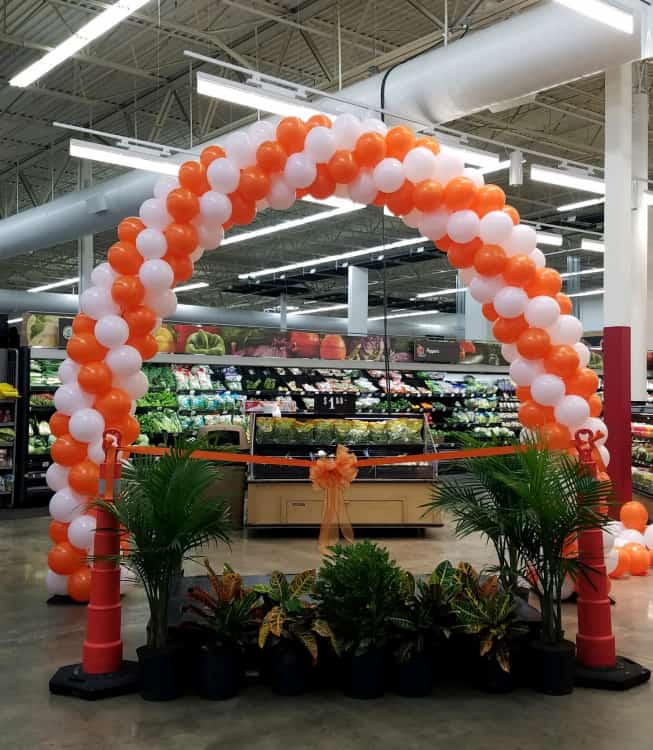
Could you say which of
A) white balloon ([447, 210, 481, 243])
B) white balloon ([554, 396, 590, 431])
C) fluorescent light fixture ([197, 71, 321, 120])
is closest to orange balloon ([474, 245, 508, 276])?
white balloon ([447, 210, 481, 243])

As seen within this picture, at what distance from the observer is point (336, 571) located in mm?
4391

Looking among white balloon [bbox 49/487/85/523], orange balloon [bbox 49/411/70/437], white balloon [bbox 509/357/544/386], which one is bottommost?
white balloon [bbox 49/487/85/523]

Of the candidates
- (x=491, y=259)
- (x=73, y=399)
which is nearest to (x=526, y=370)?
(x=491, y=259)

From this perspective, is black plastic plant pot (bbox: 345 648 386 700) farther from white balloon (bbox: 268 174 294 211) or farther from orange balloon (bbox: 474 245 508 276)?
white balloon (bbox: 268 174 294 211)

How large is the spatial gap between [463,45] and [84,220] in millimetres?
7165

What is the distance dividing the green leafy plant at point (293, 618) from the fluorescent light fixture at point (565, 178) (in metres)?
6.30

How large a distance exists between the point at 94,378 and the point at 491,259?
3.10m

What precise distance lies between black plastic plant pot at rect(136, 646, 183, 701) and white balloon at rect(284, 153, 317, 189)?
3.40 meters

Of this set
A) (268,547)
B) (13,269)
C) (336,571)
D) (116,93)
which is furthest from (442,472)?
(13,269)

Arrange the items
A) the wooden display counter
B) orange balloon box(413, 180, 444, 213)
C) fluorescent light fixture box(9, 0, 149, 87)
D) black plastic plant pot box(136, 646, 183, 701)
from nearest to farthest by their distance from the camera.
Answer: black plastic plant pot box(136, 646, 183, 701) < orange balloon box(413, 180, 444, 213) < fluorescent light fixture box(9, 0, 149, 87) < the wooden display counter

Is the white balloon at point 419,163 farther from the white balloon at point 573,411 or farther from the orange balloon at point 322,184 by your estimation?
the white balloon at point 573,411

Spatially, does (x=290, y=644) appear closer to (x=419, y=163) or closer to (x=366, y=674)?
(x=366, y=674)

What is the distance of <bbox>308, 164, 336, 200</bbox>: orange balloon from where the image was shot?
601 centimetres

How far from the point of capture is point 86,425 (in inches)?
238
